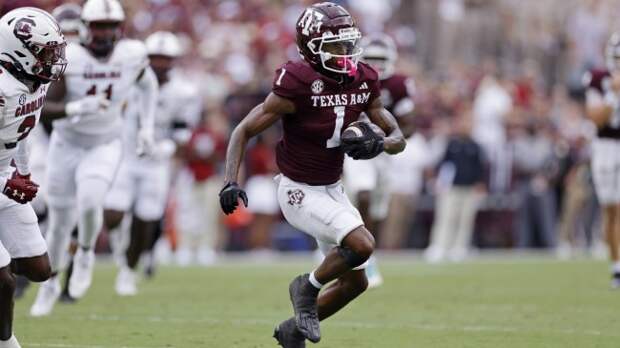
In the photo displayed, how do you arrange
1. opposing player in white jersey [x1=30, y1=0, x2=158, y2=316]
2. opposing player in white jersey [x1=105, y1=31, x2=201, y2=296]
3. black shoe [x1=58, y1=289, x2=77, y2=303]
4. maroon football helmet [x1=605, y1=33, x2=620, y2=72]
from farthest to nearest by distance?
1. opposing player in white jersey [x1=105, y1=31, x2=201, y2=296]
2. maroon football helmet [x1=605, y1=33, x2=620, y2=72]
3. black shoe [x1=58, y1=289, x2=77, y2=303]
4. opposing player in white jersey [x1=30, y1=0, x2=158, y2=316]

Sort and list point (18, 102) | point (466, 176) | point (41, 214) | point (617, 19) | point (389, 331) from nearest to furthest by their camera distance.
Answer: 1. point (18, 102)
2. point (389, 331)
3. point (41, 214)
4. point (466, 176)
5. point (617, 19)

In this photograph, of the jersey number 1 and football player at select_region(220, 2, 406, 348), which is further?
the jersey number 1

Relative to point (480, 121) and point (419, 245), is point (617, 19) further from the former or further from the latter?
point (419, 245)

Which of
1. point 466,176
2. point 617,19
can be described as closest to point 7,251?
point 466,176

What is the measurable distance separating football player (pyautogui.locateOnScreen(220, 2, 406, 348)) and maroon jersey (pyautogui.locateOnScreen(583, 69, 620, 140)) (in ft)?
15.9

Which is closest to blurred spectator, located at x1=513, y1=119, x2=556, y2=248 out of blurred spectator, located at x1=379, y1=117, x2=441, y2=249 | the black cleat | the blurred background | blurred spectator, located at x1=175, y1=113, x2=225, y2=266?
the blurred background

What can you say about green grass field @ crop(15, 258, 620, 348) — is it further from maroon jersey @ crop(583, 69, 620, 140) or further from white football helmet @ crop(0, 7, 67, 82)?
white football helmet @ crop(0, 7, 67, 82)

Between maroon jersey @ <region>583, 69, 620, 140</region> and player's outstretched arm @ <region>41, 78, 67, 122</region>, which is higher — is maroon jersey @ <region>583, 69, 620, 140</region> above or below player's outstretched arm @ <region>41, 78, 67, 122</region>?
below

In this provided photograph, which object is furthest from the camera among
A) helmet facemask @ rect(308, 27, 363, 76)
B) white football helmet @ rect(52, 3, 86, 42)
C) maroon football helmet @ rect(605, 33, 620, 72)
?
maroon football helmet @ rect(605, 33, 620, 72)

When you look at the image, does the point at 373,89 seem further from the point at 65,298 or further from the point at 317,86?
the point at 65,298

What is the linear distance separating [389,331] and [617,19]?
1399 cm

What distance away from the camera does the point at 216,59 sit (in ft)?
66.8

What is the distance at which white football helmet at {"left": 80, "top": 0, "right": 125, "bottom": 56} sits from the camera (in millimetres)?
9484

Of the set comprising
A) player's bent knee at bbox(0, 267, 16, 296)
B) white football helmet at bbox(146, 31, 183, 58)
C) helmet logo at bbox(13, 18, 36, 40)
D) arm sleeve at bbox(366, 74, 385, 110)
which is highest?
helmet logo at bbox(13, 18, 36, 40)
